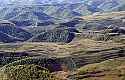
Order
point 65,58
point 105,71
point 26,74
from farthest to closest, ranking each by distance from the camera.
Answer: point 65,58 < point 105,71 < point 26,74

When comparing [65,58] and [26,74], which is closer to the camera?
[26,74]

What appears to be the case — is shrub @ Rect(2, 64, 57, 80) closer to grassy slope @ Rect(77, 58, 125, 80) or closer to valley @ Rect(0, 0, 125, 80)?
valley @ Rect(0, 0, 125, 80)

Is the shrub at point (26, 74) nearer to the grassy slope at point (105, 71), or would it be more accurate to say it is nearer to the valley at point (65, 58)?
the valley at point (65, 58)

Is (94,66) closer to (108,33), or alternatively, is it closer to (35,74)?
(35,74)

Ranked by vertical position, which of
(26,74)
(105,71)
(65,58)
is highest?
(26,74)

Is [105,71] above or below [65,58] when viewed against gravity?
above

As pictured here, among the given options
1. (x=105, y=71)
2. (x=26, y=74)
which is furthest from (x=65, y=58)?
(x=26, y=74)

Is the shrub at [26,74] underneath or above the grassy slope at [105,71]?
above

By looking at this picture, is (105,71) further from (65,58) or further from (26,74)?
(26,74)

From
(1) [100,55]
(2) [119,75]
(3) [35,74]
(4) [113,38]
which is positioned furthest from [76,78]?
(4) [113,38]

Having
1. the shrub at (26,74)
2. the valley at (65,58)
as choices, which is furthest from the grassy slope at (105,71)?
the shrub at (26,74)

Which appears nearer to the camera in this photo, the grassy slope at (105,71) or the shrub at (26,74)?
the shrub at (26,74)
